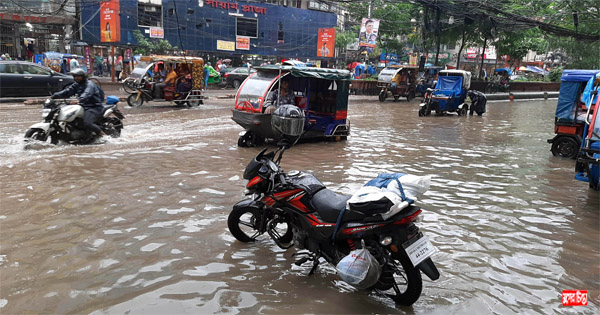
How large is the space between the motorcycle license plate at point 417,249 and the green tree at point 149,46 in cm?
2983

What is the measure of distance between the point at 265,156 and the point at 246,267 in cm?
109

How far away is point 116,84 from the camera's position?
23.6 meters

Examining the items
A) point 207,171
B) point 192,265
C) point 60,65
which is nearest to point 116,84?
point 60,65

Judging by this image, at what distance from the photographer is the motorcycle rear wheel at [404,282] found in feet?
11.2

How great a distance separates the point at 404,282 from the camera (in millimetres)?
3730

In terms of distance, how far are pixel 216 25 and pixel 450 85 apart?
20.9m

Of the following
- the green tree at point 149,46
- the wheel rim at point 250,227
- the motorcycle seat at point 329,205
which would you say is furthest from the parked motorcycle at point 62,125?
the green tree at point 149,46

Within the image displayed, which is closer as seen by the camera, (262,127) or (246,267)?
(246,267)

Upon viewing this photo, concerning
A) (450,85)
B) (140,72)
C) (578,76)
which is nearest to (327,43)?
(450,85)

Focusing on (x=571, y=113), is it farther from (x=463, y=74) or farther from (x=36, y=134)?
(x=36, y=134)

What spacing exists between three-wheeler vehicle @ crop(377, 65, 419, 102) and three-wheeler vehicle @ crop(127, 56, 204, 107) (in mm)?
11237

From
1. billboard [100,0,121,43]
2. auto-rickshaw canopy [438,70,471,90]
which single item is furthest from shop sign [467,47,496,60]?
billboard [100,0,121,43]

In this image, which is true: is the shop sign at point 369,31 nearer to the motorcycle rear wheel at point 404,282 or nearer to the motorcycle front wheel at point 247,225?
the motorcycle front wheel at point 247,225

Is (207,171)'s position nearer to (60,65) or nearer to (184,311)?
(184,311)
